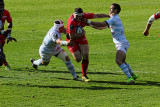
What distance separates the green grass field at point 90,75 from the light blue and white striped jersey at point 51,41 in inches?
39.2

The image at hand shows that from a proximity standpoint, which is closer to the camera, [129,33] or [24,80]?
[24,80]

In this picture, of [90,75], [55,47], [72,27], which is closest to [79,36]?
[72,27]

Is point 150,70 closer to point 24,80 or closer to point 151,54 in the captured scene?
point 151,54

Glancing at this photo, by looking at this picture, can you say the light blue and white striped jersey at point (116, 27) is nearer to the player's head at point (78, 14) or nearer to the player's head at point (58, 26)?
the player's head at point (78, 14)

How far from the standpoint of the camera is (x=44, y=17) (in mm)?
31469

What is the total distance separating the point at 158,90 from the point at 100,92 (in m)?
1.67

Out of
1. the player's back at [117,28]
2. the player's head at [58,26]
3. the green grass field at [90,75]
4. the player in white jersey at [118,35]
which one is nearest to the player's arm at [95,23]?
the player in white jersey at [118,35]

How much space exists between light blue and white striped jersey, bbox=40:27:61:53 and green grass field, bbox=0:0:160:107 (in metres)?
1.00

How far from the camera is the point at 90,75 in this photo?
15133 millimetres

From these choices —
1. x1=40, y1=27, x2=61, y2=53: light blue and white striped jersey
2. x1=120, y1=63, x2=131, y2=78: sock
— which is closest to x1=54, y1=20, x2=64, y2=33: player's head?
x1=40, y1=27, x2=61, y2=53: light blue and white striped jersey

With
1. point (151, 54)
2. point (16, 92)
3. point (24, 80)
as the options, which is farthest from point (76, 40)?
point (151, 54)

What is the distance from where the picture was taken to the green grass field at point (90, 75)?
11570 millimetres

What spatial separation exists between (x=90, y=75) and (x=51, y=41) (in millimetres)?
1946

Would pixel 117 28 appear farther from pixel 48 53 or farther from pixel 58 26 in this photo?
pixel 48 53
